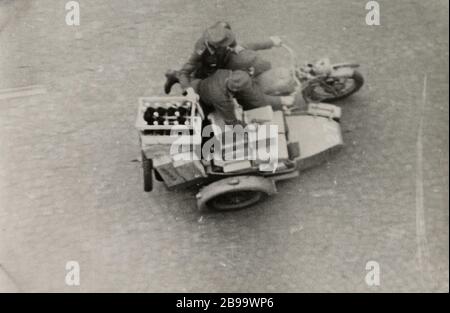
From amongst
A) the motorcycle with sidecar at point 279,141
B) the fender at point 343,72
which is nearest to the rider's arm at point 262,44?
the motorcycle with sidecar at point 279,141

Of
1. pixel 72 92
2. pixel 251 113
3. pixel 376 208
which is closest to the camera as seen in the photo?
pixel 251 113

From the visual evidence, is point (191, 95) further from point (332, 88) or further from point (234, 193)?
point (332, 88)

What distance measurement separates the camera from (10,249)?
7090 millimetres

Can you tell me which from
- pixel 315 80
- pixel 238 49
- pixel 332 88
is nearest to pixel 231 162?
pixel 238 49

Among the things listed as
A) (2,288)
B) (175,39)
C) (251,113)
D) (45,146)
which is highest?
(175,39)

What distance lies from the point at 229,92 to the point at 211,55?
45 cm

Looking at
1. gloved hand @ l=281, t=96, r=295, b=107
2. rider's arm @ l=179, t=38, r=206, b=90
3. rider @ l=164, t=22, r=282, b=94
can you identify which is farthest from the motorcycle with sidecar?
rider @ l=164, t=22, r=282, b=94

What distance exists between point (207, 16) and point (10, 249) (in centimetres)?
397

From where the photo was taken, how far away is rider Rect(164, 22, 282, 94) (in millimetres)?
6328

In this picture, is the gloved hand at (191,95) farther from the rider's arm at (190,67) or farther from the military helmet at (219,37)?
the military helmet at (219,37)

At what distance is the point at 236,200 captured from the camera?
23.3ft

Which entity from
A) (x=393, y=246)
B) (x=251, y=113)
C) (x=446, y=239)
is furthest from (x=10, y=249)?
(x=446, y=239)

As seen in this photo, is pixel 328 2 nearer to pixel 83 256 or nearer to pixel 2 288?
pixel 83 256

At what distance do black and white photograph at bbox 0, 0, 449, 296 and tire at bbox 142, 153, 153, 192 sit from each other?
0.08 ft
